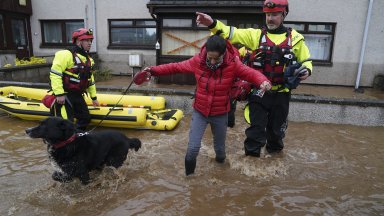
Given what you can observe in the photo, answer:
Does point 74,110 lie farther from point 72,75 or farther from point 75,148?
point 75,148

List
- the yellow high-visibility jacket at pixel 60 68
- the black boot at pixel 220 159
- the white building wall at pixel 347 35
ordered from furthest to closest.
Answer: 1. the white building wall at pixel 347 35
2. the yellow high-visibility jacket at pixel 60 68
3. the black boot at pixel 220 159

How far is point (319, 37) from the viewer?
1151 cm

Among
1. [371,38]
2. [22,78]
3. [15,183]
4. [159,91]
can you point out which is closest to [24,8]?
[22,78]

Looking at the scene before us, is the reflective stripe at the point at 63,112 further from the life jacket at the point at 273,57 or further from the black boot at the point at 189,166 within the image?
the life jacket at the point at 273,57

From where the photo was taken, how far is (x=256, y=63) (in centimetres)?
422

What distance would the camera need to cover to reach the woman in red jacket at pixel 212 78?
3521 millimetres

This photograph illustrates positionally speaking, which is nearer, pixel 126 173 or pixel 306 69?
pixel 306 69

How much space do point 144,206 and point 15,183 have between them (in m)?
1.85

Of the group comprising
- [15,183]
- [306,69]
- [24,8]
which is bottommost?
[15,183]

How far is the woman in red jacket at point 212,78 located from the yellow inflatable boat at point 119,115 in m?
2.29

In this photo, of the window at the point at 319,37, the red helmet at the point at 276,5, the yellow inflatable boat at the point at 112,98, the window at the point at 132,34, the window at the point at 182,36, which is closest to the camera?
the red helmet at the point at 276,5

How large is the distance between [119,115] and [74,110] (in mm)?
918

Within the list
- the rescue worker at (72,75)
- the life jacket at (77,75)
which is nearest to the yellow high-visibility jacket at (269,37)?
the rescue worker at (72,75)

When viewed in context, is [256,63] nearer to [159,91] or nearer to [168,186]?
[168,186]
